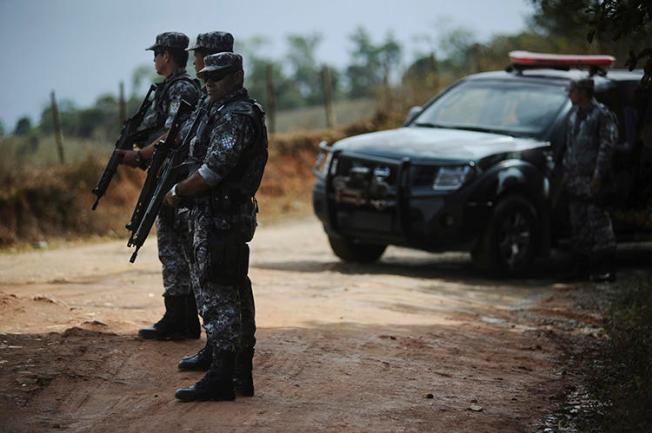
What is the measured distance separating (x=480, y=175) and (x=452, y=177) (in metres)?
0.27

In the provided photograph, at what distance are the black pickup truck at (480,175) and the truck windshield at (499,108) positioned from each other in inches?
0.5

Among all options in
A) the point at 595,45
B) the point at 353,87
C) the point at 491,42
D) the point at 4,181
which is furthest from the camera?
the point at 353,87

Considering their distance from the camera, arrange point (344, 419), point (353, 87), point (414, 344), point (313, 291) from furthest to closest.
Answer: point (353, 87) → point (313, 291) → point (414, 344) → point (344, 419)

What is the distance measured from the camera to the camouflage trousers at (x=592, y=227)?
41.2ft

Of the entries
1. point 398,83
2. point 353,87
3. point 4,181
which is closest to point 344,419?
point 4,181

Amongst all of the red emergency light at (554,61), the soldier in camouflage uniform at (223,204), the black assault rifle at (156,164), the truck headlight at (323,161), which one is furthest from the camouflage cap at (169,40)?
the red emergency light at (554,61)

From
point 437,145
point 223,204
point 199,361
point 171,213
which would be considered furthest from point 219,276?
point 437,145

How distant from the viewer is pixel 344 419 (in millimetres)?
6992

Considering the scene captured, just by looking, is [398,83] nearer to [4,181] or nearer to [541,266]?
[4,181]

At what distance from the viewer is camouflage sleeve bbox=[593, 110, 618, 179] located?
479 inches

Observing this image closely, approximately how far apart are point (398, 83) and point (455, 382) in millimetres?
18289

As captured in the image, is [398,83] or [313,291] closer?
[313,291]

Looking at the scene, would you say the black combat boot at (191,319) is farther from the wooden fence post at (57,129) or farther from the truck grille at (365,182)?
the wooden fence post at (57,129)

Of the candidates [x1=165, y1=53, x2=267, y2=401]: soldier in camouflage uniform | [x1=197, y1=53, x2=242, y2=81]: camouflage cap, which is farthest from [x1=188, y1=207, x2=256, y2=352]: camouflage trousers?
[x1=197, y1=53, x2=242, y2=81]: camouflage cap
